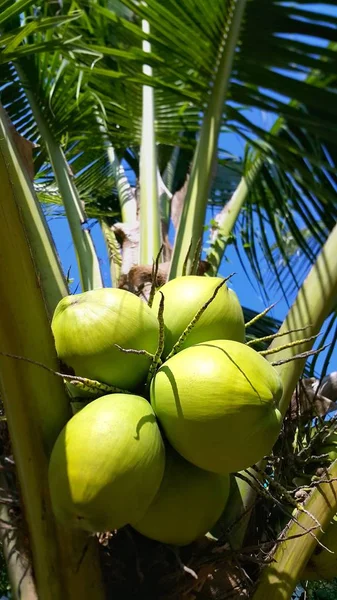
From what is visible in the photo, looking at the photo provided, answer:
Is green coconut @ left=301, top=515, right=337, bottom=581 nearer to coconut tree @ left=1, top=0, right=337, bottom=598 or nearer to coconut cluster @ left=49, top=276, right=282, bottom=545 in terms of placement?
coconut tree @ left=1, top=0, right=337, bottom=598

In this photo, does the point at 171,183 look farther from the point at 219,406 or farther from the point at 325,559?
the point at 219,406

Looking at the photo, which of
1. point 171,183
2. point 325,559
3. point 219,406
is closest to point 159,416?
point 219,406

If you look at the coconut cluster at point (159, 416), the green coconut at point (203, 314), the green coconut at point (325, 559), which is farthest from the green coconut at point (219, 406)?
the green coconut at point (325, 559)

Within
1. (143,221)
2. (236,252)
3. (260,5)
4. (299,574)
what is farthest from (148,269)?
(236,252)

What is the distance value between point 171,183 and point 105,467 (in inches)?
91.3

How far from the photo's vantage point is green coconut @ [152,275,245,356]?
3.65 ft

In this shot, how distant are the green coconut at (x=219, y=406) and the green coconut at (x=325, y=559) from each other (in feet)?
1.29

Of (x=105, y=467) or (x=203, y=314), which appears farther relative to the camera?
(x=203, y=314)

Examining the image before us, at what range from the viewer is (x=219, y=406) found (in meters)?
0.93

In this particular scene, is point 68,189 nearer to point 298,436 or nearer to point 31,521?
point 298,436

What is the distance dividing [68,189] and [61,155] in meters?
0.21

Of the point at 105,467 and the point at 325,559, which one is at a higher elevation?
the point at 105,467

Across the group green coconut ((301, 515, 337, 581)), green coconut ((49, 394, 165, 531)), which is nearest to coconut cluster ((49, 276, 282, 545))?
green coconut ((49, 394, 165, 531))

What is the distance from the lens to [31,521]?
39.7 inches
